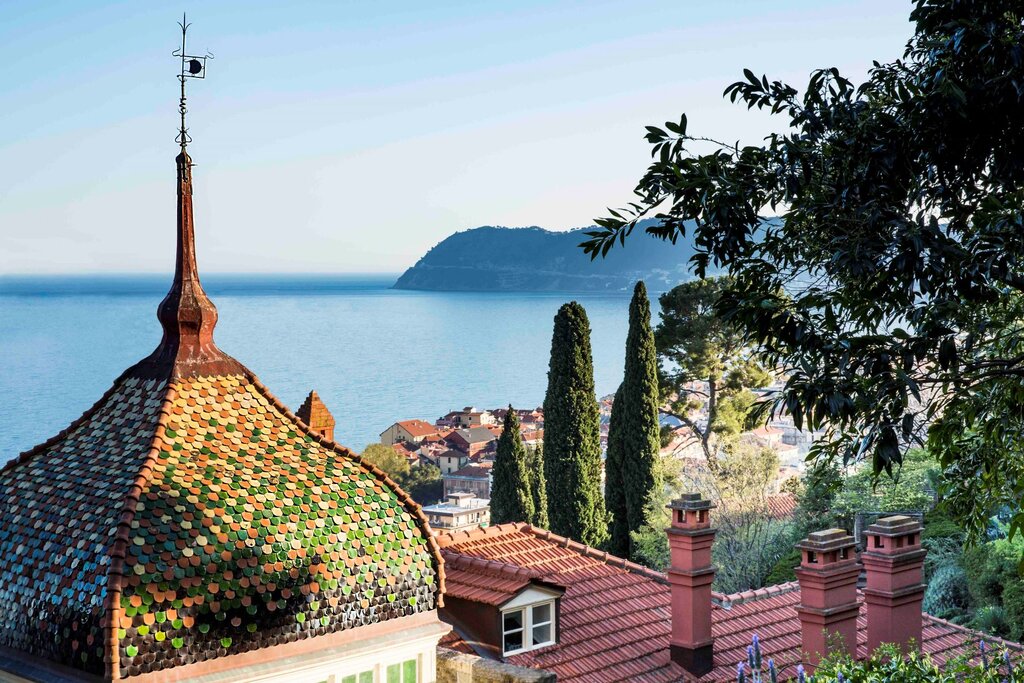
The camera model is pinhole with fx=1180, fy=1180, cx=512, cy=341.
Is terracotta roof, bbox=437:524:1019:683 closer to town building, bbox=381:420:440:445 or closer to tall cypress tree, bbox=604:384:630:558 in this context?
tall cypress tree, bbox=604:384:630:558

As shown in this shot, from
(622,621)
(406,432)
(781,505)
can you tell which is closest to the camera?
(622,621)

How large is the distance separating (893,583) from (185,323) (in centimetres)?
643

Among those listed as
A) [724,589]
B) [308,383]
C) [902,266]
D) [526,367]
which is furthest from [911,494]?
[526,367]

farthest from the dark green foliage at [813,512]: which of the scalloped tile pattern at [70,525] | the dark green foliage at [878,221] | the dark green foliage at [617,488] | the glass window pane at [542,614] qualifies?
the scalloped tile pattern at [70,525]

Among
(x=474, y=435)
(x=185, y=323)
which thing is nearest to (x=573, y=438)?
(x=185, y=323)

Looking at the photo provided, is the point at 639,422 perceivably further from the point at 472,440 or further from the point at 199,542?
the point at 472,440

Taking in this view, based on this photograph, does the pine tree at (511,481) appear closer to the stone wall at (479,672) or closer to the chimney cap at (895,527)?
the chimney cap at (895,527)

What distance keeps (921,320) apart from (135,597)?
4.08 m

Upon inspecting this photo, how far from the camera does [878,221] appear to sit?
576 cm

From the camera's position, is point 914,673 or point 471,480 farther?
point 471,480

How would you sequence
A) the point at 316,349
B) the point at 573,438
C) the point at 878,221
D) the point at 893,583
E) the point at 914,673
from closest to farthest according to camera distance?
the point at 878,221 → the point at 914,673 → the point at 893,583 → the point at 573,438 → the point at 316,349

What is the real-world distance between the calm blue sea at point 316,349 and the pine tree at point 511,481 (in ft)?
33.8

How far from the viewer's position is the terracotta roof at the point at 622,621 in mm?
10789

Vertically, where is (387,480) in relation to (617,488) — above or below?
above
